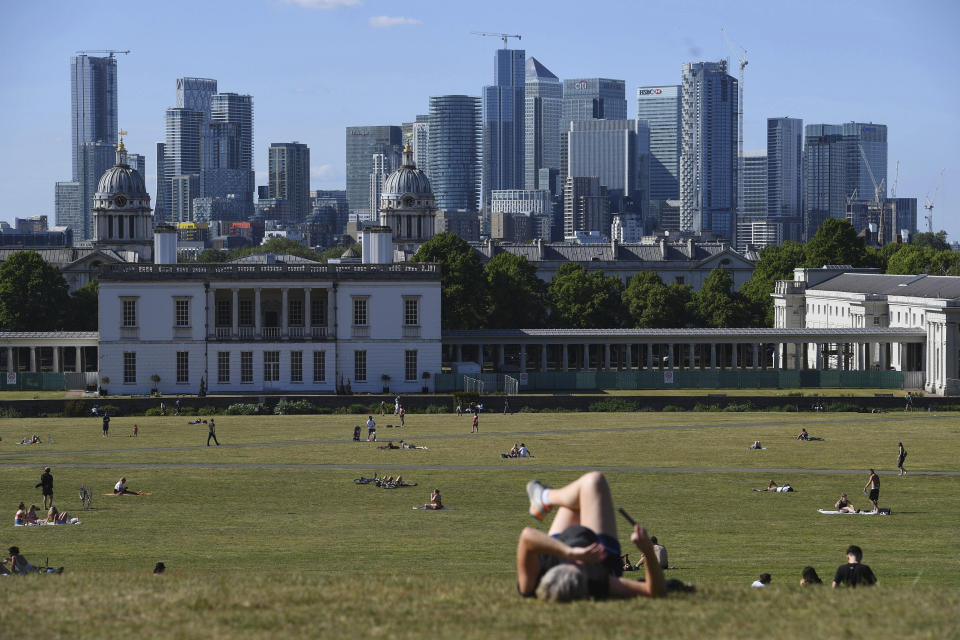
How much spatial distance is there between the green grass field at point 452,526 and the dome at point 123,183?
3642 inches

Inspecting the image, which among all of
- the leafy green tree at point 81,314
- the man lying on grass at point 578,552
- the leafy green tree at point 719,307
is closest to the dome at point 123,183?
the leafy green tree at point 81,314

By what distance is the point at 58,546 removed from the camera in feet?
113

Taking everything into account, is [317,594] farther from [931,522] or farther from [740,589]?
[931,522]

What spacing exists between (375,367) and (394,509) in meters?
49.5

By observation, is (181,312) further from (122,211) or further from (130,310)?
(122,211)

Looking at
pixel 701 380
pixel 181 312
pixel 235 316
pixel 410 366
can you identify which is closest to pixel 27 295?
pixel 181 312

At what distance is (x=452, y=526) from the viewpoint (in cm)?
3800

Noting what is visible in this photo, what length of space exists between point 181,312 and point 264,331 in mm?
5442

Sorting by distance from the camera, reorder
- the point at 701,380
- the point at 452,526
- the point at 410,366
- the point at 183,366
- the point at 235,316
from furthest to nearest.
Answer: the point at 701,380, the point at 410,366, the point at 235,316, the point at 183,366, the point at 452,526

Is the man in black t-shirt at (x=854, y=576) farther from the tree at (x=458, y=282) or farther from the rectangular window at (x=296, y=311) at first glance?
the tree at (x=458, y=282)

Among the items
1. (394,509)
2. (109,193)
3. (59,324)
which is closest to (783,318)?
(59,324)

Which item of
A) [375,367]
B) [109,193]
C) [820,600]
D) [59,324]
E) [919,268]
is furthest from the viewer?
[109,193]

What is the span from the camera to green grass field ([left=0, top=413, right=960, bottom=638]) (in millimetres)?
18469

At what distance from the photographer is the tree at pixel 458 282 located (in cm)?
10769
